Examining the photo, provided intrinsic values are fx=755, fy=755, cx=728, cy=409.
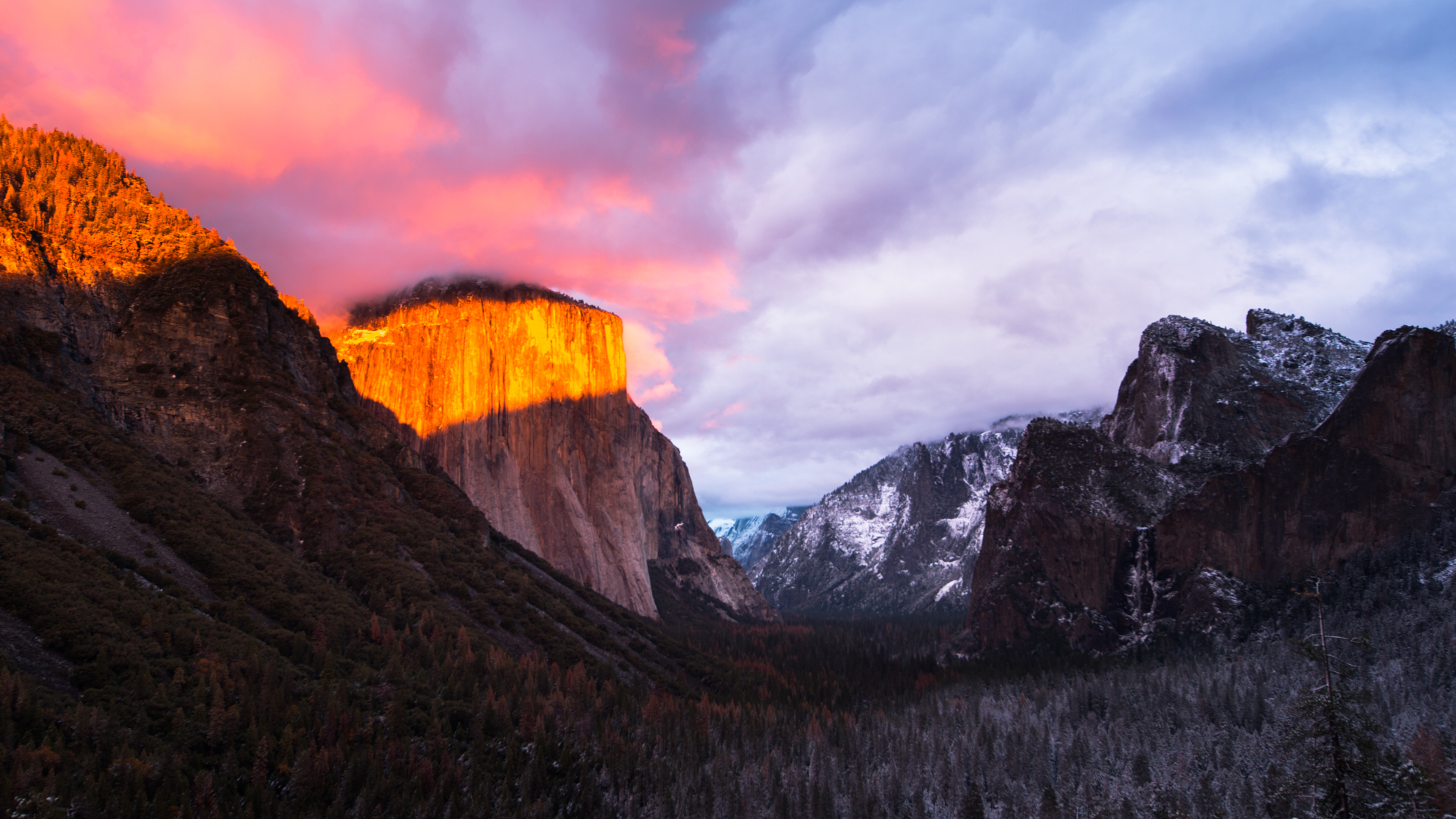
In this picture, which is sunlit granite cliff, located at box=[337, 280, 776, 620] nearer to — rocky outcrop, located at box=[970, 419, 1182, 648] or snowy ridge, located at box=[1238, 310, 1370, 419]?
rocky outcrop, located at box=[970, 419, 1182, 648]

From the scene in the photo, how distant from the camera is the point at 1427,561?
121438 mm

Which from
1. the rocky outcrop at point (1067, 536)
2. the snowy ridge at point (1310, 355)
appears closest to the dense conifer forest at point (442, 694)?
the rocky outcrop at point (1067, 536)

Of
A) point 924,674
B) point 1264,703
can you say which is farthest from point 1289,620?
point 924,674

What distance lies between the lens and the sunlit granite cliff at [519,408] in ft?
436

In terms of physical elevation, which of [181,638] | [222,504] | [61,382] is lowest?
[181,638]

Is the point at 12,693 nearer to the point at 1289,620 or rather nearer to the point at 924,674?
the point at 924,674

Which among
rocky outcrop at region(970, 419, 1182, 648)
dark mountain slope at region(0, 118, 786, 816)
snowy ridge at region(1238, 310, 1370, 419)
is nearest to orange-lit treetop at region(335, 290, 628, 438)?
dark mountain slope at region(0, 118, 786, 816)

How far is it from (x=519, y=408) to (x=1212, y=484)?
13153cm

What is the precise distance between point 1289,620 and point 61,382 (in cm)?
16686

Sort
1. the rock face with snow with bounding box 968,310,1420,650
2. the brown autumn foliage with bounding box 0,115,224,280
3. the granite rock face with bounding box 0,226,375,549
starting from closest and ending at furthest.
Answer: the granite rock face with bounding box 0,226,375,549 < the brown autumn foliage with bounding box 0,115,224,280 < the rock face with snow with bounding box 968,310,1420,650

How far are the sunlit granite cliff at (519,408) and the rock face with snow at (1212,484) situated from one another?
3210 inches

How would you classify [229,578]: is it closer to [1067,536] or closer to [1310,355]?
[1067,536]

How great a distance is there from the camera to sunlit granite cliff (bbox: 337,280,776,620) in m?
133

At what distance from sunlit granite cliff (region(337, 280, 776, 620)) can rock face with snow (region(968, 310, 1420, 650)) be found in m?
81.5
